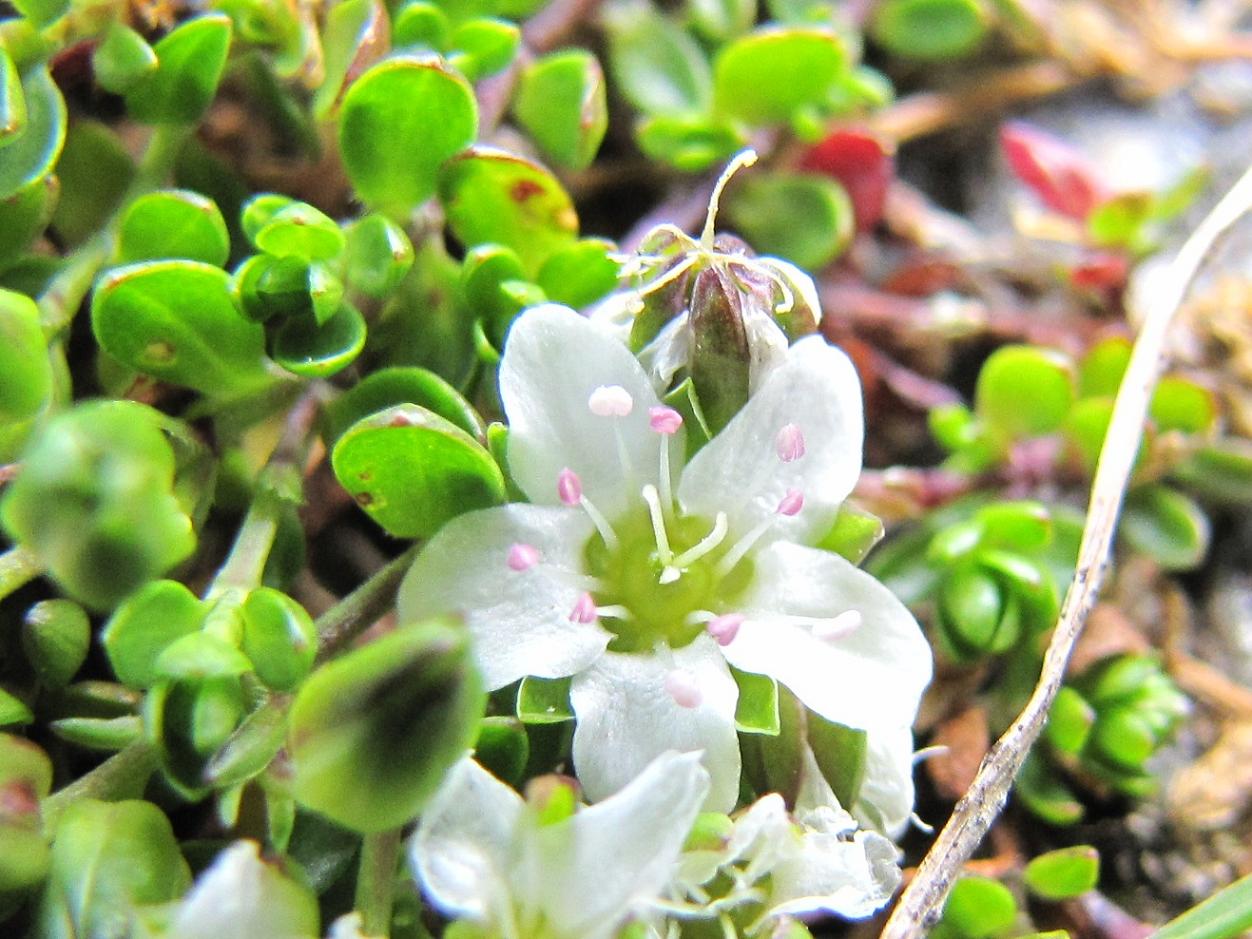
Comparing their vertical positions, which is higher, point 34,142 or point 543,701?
point 34,142

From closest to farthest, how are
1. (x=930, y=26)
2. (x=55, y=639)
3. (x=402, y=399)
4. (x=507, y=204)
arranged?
1. (x=55, y=639)
2. (x=402, y=399)
3. (x=507, y=204)
4. (x=930, y=26)

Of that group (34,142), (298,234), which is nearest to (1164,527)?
(298,234)

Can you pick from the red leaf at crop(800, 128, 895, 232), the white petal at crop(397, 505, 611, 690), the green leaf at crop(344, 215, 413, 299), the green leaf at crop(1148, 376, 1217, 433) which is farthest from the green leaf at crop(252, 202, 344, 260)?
the green leaf at crop(1148, 376, 1217, 433)

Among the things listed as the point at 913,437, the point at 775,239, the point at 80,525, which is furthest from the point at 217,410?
the point at 913,437

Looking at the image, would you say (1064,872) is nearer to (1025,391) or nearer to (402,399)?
(1025,391)

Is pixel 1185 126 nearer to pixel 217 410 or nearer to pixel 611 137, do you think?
pixel 611 137

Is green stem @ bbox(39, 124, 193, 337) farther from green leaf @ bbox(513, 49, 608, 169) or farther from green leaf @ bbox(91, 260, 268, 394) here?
green leaf @ bbox(513, 49, 608, 169)
